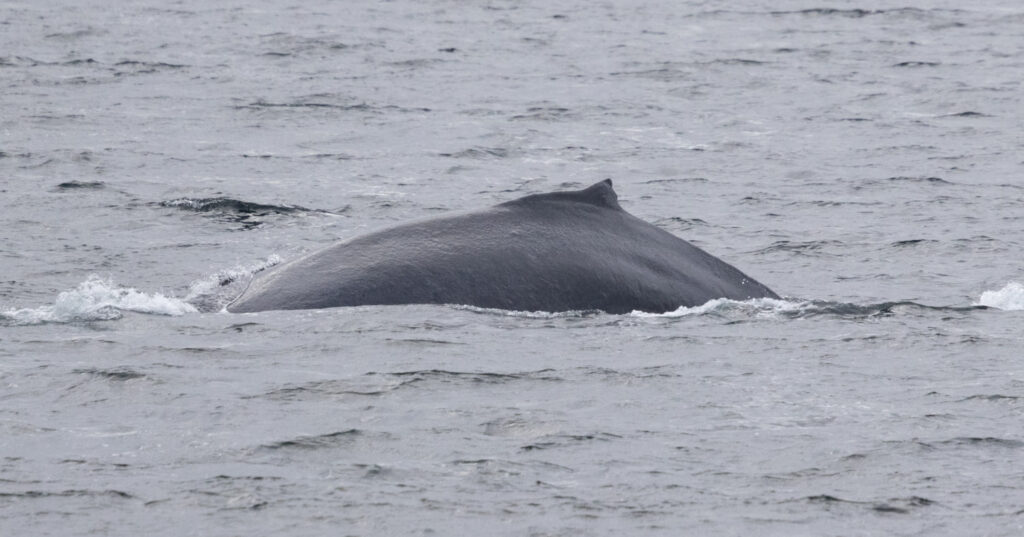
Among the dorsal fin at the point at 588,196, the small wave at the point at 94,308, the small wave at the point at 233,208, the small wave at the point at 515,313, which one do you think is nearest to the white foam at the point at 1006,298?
the dorsal fin at the point at 588,196

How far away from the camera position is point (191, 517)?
8.26 meters

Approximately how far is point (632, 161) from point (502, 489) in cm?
1414

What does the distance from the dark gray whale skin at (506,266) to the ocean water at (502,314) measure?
0.43 feet

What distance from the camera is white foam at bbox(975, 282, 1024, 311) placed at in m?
13.6

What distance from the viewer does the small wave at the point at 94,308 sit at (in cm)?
1228

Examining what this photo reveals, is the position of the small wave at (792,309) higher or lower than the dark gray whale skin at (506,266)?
lower

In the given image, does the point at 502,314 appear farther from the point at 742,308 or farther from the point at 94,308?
the point at 94,308

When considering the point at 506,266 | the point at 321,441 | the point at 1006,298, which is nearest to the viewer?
the point at 321,441

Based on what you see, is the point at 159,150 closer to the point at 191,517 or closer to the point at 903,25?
the point at 191,517

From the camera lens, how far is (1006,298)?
13797 mm

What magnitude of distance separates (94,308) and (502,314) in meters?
2.90

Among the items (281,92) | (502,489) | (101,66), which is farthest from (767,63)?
(502,489)

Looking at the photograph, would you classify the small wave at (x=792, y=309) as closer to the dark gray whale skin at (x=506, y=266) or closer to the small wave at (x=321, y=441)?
the dark gray whale skin at (x=506, y=266)

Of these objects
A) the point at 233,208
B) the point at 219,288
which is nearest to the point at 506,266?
the point at 219,288
